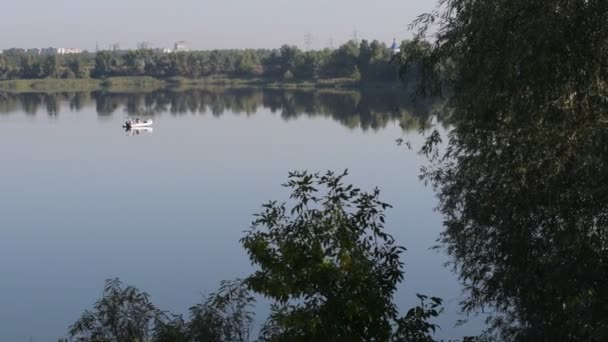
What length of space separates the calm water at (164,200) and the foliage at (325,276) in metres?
3.84

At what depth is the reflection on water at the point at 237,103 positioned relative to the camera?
39.6m

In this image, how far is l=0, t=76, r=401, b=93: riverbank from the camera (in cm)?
6725

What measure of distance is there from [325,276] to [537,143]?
2.04 m

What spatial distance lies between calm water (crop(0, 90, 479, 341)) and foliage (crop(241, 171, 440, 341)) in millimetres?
3843

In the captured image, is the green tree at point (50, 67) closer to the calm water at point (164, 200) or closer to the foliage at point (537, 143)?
the calm water at point (164, 200)

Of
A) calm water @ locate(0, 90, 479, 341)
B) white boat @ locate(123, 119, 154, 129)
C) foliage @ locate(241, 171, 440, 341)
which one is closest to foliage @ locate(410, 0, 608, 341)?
foliage @ locate(241, 171, 440, 341)

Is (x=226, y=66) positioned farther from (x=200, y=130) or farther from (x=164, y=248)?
(x=164, y=248)

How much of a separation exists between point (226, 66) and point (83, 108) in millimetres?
29351

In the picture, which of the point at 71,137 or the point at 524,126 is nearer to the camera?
the point at 524,126

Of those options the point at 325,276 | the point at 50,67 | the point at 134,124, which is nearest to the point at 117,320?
the point at 325,276

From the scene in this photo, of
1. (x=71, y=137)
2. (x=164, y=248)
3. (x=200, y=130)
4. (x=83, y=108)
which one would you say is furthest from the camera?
(x=83, y=108)

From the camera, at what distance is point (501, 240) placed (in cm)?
609

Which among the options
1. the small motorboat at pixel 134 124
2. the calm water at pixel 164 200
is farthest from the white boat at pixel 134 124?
the calm water at pixel 164 200

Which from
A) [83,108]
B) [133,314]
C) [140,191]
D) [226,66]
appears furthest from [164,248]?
[226,66]
